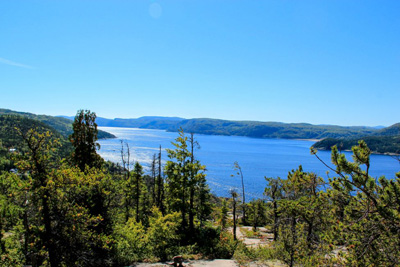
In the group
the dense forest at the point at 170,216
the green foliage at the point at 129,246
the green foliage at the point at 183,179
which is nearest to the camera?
the dense forest at the point at 170,216

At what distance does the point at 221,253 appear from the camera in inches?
795

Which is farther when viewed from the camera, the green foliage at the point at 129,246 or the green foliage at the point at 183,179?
the green foliage at the point at 183,179

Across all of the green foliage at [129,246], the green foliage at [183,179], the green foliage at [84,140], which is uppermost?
the green foliage at [84,140]

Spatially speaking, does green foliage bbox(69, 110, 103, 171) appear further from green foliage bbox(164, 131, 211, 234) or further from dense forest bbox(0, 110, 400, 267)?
green foliage bbox(164, 131, 211, 234)

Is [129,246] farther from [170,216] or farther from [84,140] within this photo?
[84,140]

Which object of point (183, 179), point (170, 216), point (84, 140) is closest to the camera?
point (84, 140)

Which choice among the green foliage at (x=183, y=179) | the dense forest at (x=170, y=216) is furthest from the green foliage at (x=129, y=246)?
the green foliage at (x=183, y=179)

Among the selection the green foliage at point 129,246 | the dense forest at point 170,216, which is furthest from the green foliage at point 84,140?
the green foliage at point 129,246

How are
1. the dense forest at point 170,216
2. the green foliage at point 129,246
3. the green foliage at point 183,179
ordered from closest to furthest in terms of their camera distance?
the dense forest at point 170,216
the green foliage at point 129,246
the green foliage at point 183,179

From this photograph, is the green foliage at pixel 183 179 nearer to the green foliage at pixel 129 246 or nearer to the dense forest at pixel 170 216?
the dense forest at pixel 170 216

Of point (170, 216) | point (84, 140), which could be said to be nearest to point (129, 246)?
point (170, 216)

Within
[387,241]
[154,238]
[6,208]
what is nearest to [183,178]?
[154,238]

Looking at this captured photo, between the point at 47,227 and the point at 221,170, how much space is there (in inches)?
3663

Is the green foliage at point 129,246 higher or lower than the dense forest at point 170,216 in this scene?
lower
